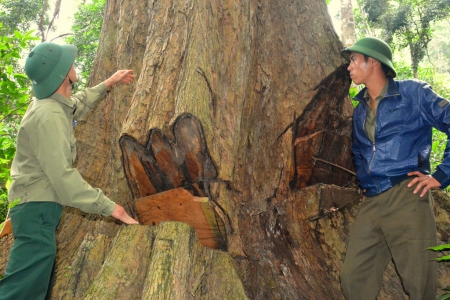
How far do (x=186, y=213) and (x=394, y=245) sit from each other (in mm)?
1513

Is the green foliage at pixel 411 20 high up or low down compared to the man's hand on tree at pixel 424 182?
up

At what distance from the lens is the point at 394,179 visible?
3037mm

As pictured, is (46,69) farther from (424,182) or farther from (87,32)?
(87,32)

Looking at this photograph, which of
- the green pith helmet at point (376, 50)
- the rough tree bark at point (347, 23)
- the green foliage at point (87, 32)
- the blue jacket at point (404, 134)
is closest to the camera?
the blue jacket at point (404, 134)

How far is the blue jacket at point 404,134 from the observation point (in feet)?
9.71

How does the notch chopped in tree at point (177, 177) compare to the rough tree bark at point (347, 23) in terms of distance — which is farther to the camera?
the rough tree bark at point (347, 23)

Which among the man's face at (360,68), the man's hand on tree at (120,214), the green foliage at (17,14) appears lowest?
the green foliage at (17,14)

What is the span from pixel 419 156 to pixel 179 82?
6.05 ft

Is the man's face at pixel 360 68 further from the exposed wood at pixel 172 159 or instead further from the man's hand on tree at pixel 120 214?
the man's hand on tree at pixel 120 214

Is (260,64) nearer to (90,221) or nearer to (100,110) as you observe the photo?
(100,110)

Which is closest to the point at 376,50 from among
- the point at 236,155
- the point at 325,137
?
the point at 325,137

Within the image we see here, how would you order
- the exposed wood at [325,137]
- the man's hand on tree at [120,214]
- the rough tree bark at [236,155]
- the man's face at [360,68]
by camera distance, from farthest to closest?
the exposed wood at [325,137] < the man's face at [360,68] < the rough tree bark at [236,155] < the man's hand on tree at [120,214]

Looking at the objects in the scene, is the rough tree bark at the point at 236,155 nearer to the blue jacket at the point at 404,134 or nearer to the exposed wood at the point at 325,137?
the exposed wood at the point at 325,137

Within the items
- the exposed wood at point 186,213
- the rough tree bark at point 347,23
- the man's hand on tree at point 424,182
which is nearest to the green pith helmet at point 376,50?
the man's hand on tree at point 424,182
